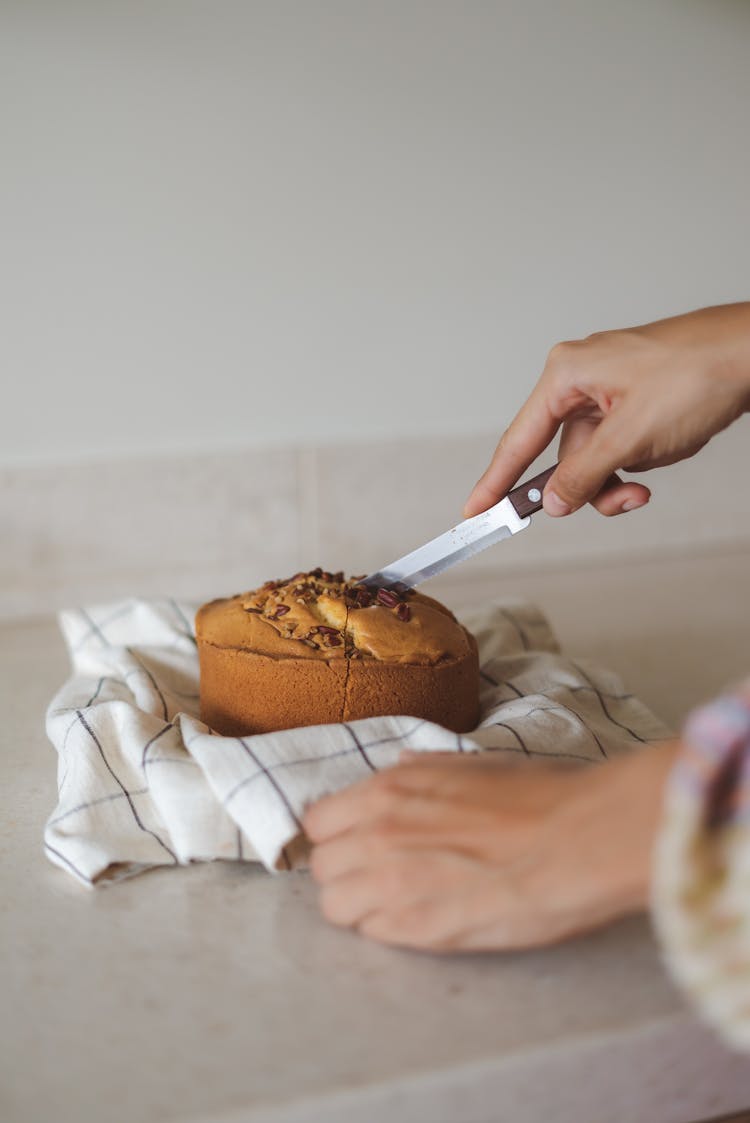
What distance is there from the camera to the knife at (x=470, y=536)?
2.63ft

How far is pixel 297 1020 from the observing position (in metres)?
0.52

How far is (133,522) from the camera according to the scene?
1.24 m

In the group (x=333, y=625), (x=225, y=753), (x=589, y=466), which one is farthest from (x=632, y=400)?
(x=225, y=753)

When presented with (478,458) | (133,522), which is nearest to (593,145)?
(478,458)

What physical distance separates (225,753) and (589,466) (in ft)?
1.07

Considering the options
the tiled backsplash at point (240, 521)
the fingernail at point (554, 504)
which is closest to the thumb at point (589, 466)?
the fingernail at point (554, 504)

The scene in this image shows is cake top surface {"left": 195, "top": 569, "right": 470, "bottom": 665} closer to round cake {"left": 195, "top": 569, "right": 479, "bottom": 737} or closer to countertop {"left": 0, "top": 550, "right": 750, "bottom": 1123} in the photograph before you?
round cake {"left": 195, "top": 569, "right": 479, "bottom": 737}

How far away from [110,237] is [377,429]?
1.19 feet

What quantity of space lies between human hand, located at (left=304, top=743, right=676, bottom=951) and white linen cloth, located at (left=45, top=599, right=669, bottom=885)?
0.13ft

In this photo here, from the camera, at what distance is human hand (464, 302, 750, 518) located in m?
0.76

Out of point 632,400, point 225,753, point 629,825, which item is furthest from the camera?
A: point 632,400

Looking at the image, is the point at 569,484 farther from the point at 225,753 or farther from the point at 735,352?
the point at 225,753

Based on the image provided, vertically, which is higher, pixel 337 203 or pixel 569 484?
pixel 337 203

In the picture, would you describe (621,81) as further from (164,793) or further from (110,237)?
(164,793)
